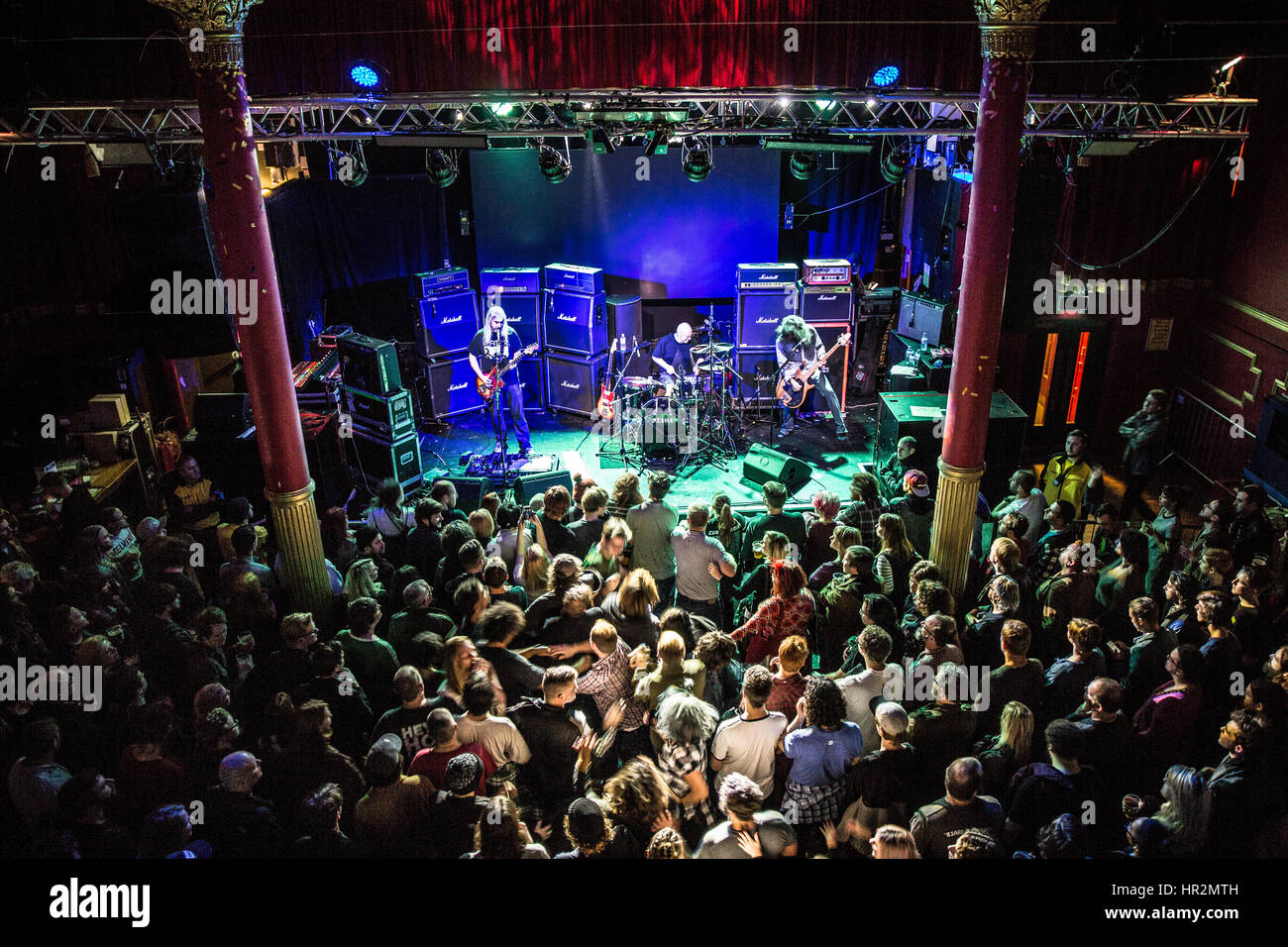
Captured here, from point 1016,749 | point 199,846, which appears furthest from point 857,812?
point 199,846

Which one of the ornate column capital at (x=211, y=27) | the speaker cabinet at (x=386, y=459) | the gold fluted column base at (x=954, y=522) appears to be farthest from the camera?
the speaker cabinet at (x=386, y=459)

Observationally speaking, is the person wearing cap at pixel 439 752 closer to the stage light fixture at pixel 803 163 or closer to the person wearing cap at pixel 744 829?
the person wearing cap at pixel 744 829

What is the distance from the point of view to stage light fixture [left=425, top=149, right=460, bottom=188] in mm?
8383

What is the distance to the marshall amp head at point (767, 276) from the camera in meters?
10.5

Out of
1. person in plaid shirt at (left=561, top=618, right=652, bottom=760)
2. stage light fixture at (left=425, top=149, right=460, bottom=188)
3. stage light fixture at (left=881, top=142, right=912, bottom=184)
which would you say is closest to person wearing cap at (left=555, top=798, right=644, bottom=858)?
person in plaid shirt at (left=561, top=618, right=652, bottom=760)

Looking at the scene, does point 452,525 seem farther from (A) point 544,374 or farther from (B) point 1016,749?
(A) point 544,374

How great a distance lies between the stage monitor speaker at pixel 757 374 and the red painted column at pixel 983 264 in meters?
4.84

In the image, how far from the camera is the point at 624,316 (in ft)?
35.7

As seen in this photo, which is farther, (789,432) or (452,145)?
(789,432)

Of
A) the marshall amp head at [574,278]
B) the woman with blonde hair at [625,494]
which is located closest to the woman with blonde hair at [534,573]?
the woman with blonde hair at [625,494]

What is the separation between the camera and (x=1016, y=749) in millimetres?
3846

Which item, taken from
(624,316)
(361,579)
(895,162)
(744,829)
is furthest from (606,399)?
(744,829)

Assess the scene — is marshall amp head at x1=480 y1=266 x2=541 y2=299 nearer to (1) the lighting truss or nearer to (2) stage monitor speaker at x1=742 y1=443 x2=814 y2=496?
(1) the lighting truss
